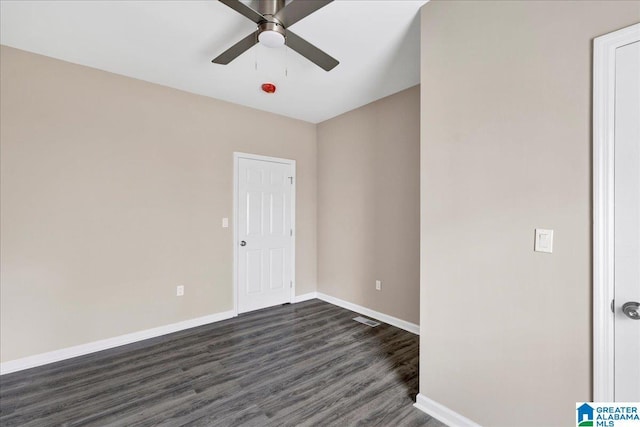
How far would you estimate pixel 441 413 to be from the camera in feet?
5.95

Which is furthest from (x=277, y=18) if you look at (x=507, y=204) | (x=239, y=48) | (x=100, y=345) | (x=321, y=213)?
(x=100, y=345)

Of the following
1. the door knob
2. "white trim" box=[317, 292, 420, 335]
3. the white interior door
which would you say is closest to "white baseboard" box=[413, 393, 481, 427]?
the door knob

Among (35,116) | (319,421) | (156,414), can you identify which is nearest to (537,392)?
(319,421)

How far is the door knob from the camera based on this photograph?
1170mm

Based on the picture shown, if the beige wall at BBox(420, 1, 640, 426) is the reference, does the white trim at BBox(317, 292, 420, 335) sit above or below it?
below

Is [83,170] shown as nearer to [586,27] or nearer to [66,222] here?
[66,222]

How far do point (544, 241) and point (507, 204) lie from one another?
0.83ft

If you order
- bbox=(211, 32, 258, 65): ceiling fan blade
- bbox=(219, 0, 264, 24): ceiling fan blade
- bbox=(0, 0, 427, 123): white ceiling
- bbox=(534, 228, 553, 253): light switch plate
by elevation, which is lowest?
bbox=(534, 228, 553, 253): light switch plate

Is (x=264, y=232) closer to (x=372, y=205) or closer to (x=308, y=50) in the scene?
(x=372, y=205)

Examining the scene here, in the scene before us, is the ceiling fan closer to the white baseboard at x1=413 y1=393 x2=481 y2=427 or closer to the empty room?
the empty room

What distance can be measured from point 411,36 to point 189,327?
3.70m

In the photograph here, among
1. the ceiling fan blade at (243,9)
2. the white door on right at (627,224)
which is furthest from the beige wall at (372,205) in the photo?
the ceiling fan blade at (243,9)

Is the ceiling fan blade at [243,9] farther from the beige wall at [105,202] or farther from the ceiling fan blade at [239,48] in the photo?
Result: the beige wall at [105,202]

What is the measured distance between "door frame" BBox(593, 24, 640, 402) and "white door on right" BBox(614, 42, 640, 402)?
19 mm
